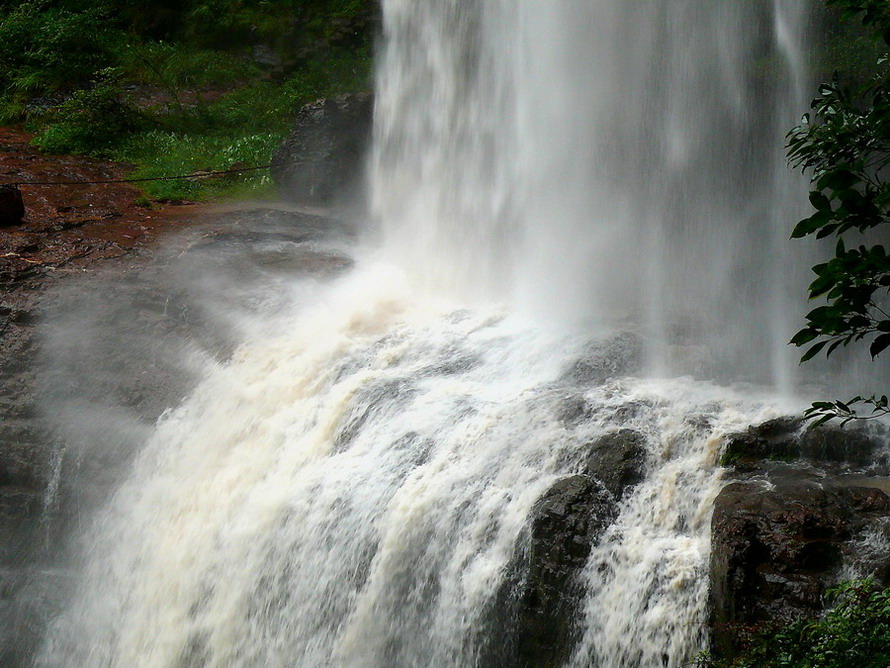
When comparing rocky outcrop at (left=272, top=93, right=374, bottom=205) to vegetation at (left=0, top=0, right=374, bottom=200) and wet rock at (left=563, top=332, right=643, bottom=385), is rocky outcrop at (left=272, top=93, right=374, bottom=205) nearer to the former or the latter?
vegetation at (left=0, top=0, right=374, bottom=200)

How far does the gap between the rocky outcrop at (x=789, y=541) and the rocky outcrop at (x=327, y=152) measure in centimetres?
1130

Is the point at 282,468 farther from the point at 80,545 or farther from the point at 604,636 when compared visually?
the point at 604,636

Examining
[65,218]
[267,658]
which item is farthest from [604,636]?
[65,218]

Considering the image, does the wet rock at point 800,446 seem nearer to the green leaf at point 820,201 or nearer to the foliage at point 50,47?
the green leaf at point 820,201

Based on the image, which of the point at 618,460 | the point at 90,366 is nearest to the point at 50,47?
the point at 90,366

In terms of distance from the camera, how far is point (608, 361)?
29.4ft

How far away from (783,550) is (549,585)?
1667 millimetres

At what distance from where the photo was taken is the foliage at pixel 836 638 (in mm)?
4645

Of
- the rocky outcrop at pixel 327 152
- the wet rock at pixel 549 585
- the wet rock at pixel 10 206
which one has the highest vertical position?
the rocky outcrop at pixel 327 152

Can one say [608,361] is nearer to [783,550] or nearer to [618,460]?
[618,460]

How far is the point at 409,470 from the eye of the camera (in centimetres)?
771

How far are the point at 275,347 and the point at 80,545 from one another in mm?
3164

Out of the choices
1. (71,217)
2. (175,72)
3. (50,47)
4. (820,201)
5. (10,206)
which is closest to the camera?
(820,201)

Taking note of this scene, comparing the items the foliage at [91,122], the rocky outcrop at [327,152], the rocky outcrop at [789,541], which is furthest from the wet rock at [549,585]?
the foliage at [91,122]
